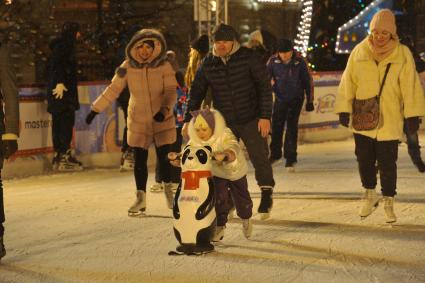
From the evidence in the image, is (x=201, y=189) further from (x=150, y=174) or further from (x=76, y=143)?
(x=76, y=143)

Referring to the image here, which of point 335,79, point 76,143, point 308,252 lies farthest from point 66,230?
point 335,79

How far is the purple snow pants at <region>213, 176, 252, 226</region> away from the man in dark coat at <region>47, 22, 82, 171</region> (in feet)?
19.2

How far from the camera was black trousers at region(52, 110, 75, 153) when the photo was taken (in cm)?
Answer: 1291

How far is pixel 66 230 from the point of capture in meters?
8.04

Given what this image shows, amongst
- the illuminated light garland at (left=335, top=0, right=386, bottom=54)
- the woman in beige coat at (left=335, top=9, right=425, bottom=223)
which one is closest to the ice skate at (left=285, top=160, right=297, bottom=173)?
the woman in beige coat at (left=335, top=9, right=425, bottom=223)

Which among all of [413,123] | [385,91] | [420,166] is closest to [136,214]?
[385,91]

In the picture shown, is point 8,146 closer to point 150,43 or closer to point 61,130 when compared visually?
point 150,43

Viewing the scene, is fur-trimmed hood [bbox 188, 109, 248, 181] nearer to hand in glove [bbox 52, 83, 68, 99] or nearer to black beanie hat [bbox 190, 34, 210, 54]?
black beanie hat [bbox 190, 34, 210, 54]

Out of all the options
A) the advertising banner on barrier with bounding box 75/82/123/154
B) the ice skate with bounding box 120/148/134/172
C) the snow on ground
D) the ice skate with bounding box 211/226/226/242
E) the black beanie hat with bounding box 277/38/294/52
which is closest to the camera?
the snow on ground

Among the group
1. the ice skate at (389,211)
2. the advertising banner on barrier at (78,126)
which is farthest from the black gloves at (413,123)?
the advertising banner on barrier at (78,126)

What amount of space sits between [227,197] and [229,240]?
0.35 meters

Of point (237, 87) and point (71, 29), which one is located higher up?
point (71, 29)

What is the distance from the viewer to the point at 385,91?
302 inches

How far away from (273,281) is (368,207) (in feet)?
8.14
